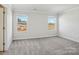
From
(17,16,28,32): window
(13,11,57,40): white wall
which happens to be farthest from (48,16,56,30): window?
(17,16,28,32): window

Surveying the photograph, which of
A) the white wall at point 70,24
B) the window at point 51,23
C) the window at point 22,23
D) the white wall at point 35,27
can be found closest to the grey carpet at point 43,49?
the white wall at point 70,24

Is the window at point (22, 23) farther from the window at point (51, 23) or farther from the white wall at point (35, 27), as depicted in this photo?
the window at point (51, 23)

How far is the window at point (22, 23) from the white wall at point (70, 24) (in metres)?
2.99

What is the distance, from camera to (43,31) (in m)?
9.65

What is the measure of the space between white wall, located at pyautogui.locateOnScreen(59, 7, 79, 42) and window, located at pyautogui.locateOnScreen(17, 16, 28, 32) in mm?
2987

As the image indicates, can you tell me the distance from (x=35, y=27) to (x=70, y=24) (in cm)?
268

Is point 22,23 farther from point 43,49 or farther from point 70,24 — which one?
point 43,49

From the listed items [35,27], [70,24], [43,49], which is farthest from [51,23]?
[43,49]

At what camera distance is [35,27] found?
30.5 ft

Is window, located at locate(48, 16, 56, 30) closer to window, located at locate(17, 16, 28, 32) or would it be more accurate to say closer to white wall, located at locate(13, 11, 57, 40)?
white wall, located at locate(13, 11, 57, 40)

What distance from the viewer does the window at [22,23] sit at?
8868 millimetres

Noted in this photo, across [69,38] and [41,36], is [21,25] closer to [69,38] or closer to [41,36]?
[41,36]
